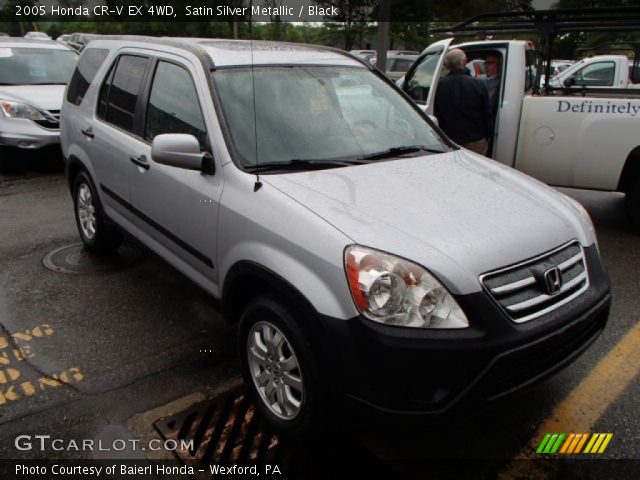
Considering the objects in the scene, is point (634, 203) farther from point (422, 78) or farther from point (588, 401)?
point (588, 401)

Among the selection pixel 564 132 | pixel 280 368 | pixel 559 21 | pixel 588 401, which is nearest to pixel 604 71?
pixel 559 21

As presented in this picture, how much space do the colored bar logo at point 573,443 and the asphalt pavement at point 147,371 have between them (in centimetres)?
4

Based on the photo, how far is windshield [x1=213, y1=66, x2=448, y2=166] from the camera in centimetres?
294

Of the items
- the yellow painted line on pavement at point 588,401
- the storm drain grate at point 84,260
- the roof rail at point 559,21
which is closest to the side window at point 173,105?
the storm drain grate at point 84,260

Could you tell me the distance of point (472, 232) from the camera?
235 cm

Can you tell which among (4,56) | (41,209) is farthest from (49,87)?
(41,209)

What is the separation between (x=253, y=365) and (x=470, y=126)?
403 cm

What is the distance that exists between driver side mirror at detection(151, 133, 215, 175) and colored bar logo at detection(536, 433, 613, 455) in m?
2.13

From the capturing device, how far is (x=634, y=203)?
18.3 ft

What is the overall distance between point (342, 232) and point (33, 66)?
827cm

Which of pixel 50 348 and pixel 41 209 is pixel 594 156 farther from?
pixel 41 209

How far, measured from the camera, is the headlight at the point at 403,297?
2123mm

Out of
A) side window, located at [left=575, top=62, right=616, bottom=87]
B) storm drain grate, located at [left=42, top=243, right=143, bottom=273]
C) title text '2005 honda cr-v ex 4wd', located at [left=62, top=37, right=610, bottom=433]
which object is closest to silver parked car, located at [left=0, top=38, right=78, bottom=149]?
storm drain grate, located at [left=42, top=243, right=143, bottom=273]

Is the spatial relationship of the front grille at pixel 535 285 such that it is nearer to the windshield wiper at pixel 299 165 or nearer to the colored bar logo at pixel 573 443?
the colored bar logo at pixel 573 443
